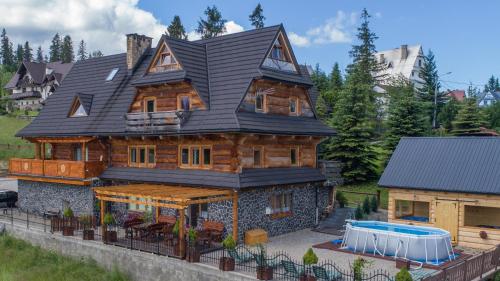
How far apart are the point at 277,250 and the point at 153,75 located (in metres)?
11.1

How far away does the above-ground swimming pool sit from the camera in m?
18.0

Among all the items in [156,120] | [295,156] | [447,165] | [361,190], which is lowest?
[361,190]

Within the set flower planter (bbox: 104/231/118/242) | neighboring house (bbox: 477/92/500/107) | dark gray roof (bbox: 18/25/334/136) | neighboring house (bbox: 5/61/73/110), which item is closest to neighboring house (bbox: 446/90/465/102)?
neighboring house (bbox: 477/92/500/107)

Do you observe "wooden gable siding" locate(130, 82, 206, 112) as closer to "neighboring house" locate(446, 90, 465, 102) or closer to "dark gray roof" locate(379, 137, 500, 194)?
"dark gray roof" locate(379, 137, 500, 194)

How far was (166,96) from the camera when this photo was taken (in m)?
24.2

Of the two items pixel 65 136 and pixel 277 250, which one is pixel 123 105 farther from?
pixel 277 250

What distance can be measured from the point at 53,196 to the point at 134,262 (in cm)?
1134

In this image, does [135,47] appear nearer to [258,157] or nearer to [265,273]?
[258,157]

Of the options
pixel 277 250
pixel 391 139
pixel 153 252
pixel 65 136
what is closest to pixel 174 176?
pixel 153 252

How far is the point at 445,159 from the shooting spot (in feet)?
72.2

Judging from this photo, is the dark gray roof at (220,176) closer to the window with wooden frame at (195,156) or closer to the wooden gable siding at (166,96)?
the window with wooden frame at (195,156)

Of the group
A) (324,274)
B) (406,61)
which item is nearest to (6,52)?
(406,61)

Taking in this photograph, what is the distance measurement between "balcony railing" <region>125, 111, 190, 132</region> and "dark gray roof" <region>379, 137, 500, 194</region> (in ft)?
33.3

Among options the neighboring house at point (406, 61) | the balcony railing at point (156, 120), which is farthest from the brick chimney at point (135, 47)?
the neighboring house at point (406, 61)
